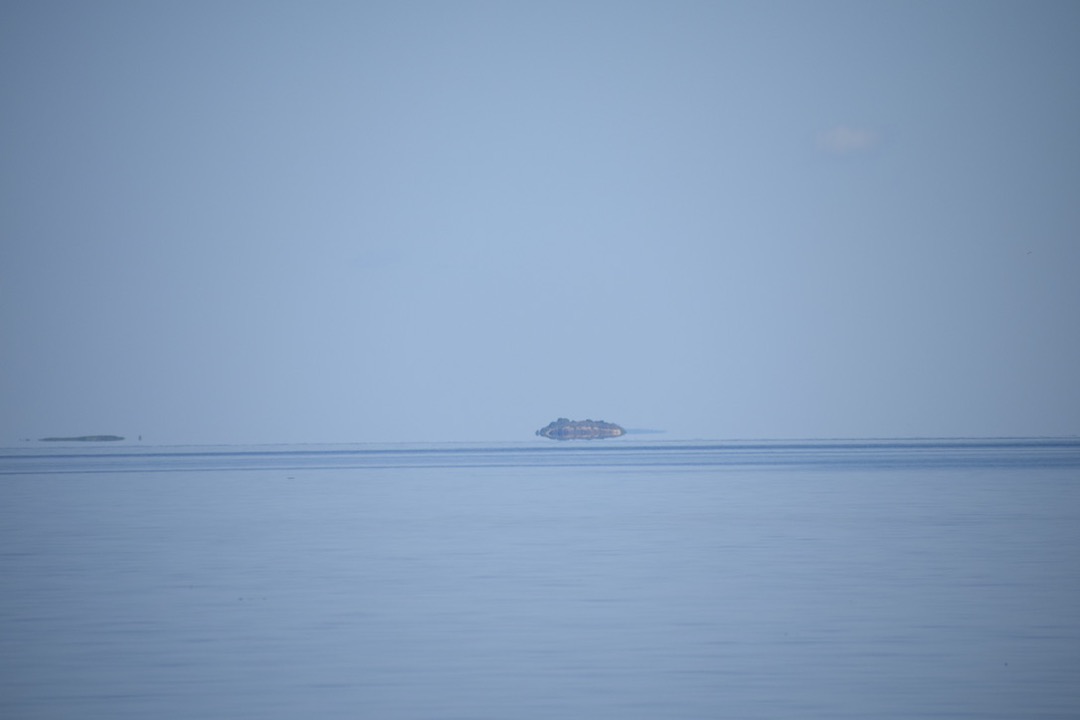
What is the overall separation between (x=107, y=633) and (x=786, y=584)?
10.2 m

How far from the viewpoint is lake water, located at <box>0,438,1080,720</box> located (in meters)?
11.6

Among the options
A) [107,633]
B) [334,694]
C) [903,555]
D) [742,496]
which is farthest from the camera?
[742,496]

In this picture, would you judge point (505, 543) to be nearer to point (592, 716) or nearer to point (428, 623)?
point (428, 623)

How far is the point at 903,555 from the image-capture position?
22250 mm

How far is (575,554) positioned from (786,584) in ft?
18.3

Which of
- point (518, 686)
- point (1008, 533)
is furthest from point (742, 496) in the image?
point (518, 686)

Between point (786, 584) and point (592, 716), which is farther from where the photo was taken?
point (786, 584)

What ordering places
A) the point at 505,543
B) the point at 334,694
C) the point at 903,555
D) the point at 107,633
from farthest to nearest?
the point at 505,543, the point at 903,555, the point at 107,633, the point at 334,694

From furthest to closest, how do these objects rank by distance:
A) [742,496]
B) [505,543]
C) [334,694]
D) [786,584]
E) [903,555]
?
[742,496]
[505,543]
[903,555]
[786,584]
[334,694]

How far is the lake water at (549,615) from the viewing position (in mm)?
11578

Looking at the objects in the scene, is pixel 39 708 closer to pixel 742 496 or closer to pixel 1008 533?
pixel 1008 533

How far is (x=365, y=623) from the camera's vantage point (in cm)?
1587

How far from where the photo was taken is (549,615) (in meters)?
16.2

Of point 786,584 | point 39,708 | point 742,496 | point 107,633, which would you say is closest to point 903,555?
point 786,584
